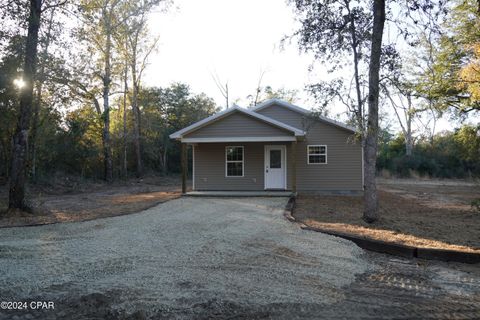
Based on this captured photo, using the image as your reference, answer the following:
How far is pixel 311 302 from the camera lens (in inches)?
155

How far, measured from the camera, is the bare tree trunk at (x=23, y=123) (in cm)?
1012

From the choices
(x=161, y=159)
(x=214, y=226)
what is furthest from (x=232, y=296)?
(x=161, y=159)

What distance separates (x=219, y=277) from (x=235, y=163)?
40.4ft

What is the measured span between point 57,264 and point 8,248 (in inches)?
62.2

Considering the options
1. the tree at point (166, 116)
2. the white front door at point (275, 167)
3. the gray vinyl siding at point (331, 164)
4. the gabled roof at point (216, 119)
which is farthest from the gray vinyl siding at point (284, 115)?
the tree at point (166, 116)

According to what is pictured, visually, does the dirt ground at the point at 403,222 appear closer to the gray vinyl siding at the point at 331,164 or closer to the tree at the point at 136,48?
the gray vinyl siding at the point at 331,164

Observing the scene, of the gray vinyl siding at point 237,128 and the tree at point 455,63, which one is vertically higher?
the tree at point 455,63

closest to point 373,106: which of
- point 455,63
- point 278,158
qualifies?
point 278,158

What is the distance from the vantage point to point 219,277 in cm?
464

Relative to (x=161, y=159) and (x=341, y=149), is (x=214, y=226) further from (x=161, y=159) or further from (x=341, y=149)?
(x=161, y=159)

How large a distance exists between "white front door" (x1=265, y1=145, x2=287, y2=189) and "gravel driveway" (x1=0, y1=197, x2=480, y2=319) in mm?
8799

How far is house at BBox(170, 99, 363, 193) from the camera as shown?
15828mm

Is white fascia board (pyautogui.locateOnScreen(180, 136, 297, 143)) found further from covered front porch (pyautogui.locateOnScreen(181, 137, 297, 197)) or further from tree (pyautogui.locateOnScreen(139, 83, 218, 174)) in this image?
tree (pyautogui.locateOnScreen(139, 83, 218, 174))

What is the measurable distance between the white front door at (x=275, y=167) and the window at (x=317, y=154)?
3.71 feet
